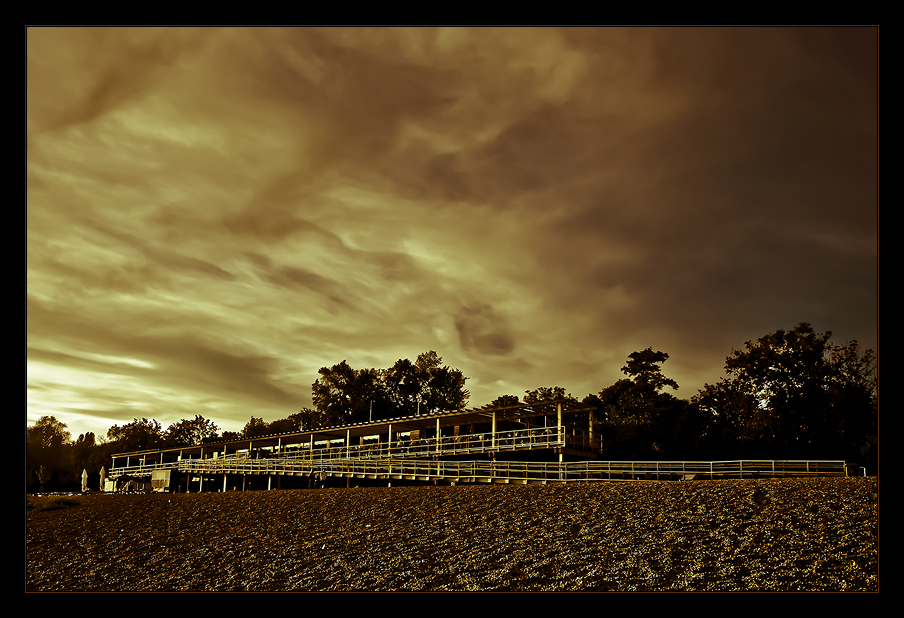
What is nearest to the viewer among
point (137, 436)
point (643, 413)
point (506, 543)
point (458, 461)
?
point (506, 543)

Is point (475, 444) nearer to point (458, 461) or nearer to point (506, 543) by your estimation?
point (458, 461)

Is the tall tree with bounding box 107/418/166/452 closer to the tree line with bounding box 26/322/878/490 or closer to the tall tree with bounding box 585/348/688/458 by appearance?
the tree line with bounding box 26/322/878/490

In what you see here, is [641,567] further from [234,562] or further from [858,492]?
[234,562]

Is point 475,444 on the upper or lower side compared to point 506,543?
upper

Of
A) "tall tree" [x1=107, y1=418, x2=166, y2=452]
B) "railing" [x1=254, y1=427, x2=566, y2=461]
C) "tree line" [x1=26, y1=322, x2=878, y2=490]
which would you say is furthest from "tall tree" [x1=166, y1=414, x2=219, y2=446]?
"railing" [x1=254, y1=427, x2=566, y2=461]

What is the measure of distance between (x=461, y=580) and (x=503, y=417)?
80.1 feet

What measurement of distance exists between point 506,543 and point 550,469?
1254cm

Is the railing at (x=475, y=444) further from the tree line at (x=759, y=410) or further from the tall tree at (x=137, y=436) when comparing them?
the tall tree at (x=137, y=436)

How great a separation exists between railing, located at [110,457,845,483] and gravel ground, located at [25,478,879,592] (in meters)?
2.89

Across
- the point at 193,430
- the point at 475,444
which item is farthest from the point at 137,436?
the point at 475,444

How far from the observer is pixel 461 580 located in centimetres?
1541

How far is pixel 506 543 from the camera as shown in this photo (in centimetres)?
1808

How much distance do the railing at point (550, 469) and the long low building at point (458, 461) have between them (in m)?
0.05
